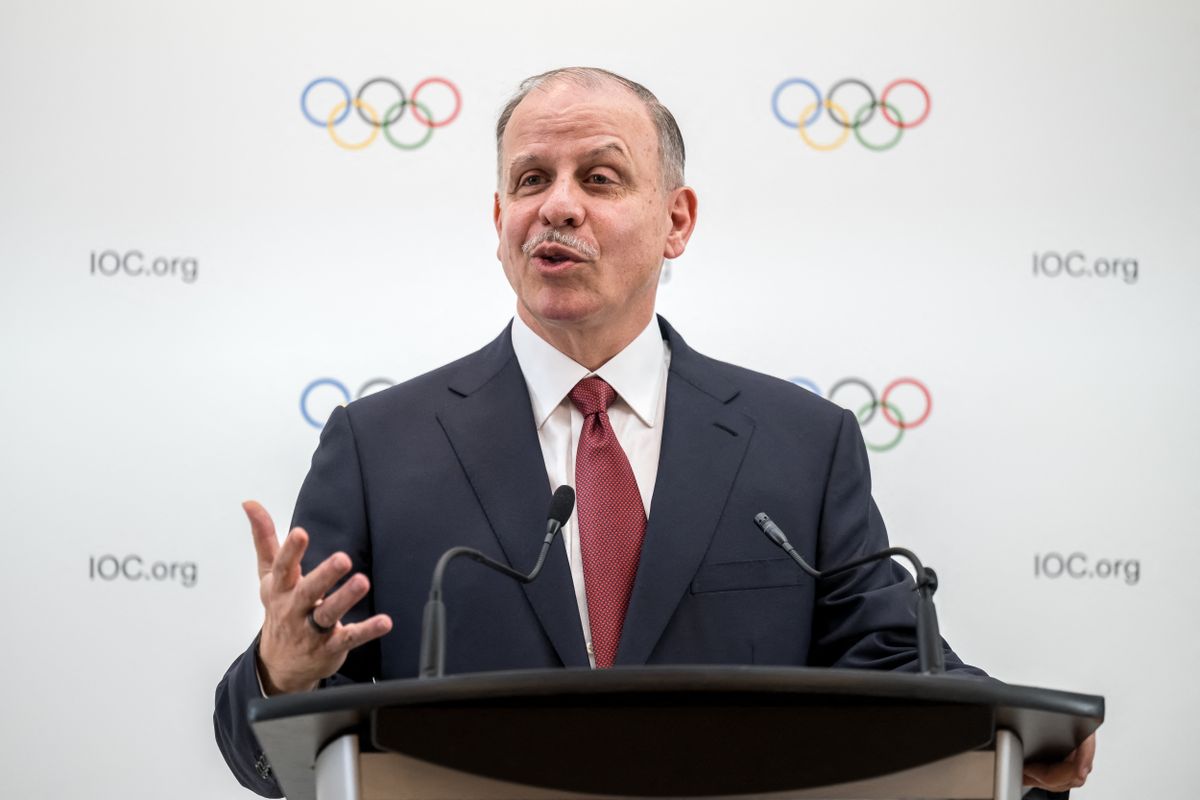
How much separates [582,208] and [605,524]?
0.57 metres

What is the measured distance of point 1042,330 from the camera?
3061 millimetres

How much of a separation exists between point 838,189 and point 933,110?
11.9 inches

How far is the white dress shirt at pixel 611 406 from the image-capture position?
225 centimetres

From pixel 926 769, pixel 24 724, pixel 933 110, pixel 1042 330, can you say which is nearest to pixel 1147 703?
pixel 1042 330

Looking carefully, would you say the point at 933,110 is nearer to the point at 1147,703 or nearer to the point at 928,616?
the point at 1147,703

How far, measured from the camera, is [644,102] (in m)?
2.45

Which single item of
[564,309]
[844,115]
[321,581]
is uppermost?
[844,115]

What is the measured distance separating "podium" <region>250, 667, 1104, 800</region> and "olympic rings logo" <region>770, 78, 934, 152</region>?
2.09m

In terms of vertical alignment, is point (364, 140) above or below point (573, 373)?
above

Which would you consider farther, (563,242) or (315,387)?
(315,387)

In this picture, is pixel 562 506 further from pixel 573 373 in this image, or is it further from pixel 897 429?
pixel 897 429

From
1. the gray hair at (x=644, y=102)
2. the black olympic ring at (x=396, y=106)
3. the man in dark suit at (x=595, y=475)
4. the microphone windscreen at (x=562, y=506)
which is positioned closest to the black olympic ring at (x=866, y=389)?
the man in dark suit at (x=595, y=475)

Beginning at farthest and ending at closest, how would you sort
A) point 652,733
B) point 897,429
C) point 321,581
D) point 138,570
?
point 897,429, point 138,570, point 321,581, point 652,733

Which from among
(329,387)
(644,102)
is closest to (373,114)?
(329,387)
